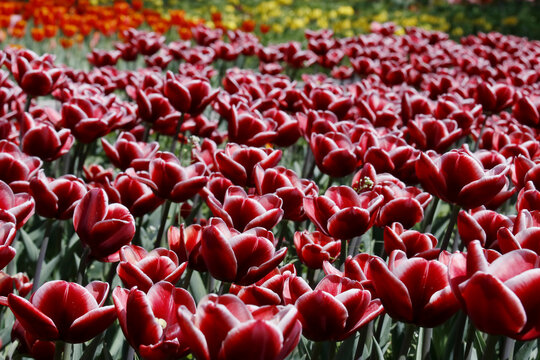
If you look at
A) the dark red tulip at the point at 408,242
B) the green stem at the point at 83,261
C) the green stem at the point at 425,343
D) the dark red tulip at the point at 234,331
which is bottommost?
the green stem at the point at 425,343

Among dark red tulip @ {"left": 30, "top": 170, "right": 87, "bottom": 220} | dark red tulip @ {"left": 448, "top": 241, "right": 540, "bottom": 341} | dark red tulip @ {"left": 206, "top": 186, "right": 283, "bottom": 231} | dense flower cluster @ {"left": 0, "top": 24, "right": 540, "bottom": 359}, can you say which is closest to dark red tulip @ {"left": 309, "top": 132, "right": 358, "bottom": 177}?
dense flower cluster @ {"left": 0, "top": 24, "right": 540, "bottom": 359}

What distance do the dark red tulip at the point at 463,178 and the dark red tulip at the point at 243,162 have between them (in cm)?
56

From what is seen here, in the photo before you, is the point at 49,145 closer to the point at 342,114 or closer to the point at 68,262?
the point at 68,262

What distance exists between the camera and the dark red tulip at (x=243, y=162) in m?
2.18

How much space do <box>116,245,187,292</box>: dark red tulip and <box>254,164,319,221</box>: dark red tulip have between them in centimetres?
59

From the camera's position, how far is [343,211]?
1.73 metres

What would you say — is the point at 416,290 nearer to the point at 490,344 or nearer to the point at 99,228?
the point at 490,344

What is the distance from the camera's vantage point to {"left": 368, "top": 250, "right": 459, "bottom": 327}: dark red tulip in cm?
133

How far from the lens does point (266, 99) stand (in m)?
3.58


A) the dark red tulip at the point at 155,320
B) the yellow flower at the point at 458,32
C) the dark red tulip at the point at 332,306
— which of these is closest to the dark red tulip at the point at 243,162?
the dark red tulip at the point at 332,306

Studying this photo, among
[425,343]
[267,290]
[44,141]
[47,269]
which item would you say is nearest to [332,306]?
[267,290]

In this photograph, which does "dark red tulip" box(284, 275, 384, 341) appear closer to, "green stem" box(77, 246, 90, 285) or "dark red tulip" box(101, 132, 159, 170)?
"green stem" box(77, 246, 90, 285)

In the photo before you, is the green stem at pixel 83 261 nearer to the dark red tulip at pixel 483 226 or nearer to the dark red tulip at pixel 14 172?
the dark red tulip at pixel 14 172

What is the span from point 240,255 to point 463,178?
82 centimetres
